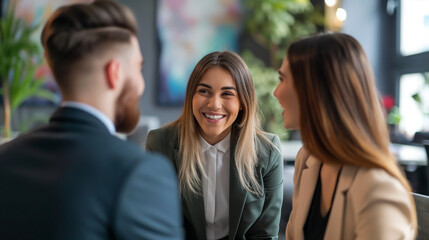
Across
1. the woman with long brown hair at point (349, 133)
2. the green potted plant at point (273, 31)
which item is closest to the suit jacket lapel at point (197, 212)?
the woman with long brown hair at point (349, 133)

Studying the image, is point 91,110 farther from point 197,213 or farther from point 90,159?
point 197,213

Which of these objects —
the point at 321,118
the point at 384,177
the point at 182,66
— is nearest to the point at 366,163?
the point at 384,177

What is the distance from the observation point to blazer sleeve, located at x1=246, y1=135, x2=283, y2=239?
5.02 feet

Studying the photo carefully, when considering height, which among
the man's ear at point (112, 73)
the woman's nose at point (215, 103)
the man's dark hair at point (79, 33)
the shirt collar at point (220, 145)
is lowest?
the shirt collar at point (220, 145)

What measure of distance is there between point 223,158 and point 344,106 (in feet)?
2.30

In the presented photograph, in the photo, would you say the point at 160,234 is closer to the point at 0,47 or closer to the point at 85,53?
the point at 85,53

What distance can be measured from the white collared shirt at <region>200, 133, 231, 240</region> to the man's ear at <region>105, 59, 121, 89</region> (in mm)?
804

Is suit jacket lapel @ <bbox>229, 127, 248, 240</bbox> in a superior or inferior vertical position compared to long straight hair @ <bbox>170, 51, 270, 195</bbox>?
inferior

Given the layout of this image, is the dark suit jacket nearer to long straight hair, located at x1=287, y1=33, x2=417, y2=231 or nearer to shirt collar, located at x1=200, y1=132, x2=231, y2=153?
long straight hair, located at x1=287, y1=33, x2=417, y2=231

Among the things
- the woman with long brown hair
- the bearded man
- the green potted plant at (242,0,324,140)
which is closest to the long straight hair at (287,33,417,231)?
the woman with long brown hair

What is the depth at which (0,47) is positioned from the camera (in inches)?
129

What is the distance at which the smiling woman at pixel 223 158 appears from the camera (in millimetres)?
1481

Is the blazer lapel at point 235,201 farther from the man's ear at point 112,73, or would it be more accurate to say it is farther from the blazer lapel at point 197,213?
the man's ear at point 112,73

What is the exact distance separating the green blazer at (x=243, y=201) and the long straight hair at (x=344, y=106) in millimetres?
551
